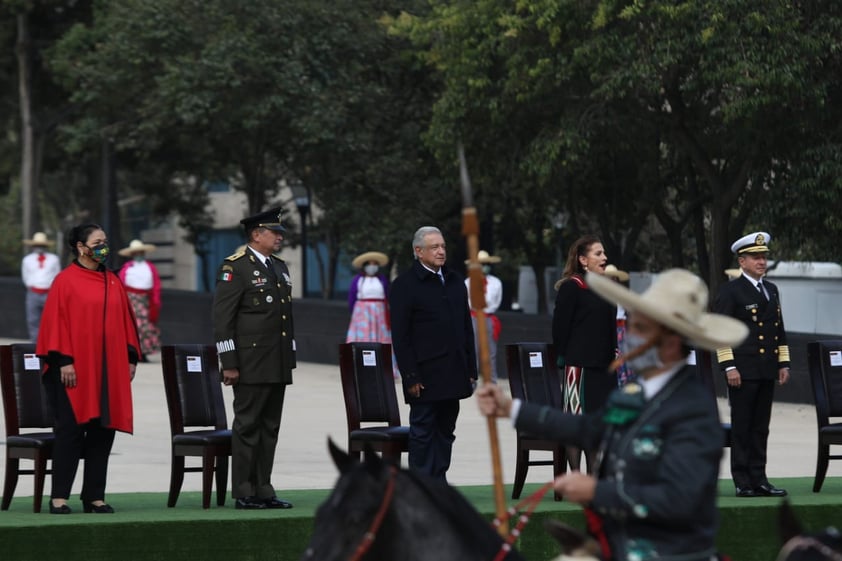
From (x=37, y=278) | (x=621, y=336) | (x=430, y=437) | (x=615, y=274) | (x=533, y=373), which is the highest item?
(x=37, y=278)

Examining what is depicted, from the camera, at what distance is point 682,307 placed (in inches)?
179

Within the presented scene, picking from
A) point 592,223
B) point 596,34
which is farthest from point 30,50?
point 596,34

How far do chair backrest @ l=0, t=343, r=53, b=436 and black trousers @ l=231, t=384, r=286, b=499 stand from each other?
110cm

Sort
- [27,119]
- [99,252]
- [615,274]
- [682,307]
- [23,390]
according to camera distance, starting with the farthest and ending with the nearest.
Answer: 1. [27,119]
2. [615,274]
3. [23,390]
4. [99,252]
5. [682,307]

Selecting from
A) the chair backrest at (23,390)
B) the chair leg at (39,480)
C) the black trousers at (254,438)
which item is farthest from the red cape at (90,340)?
the black trousers at (254,438)

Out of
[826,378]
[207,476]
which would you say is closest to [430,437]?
[207,476]

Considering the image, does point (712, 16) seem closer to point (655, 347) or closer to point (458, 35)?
point (458, 35)

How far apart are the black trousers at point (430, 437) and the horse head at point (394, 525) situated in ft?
18.8

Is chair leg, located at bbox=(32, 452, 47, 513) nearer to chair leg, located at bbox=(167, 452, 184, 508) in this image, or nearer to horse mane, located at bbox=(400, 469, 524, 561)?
chair leg, located at bbox=(167, 452, 184, 508)

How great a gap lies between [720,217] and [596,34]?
367 cm

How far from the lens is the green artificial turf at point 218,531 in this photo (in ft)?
28.8

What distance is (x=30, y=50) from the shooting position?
1404 inches

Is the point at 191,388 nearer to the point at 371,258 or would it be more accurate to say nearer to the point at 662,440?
the point at 662,440

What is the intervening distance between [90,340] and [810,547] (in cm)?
587
